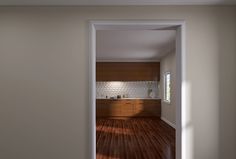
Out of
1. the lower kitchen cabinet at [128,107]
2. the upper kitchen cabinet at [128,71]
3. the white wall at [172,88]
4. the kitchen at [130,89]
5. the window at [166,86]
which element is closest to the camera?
the white wall at [172,88]

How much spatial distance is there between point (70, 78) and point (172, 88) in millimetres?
5716

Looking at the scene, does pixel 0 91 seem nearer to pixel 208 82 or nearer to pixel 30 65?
pixel 30 65

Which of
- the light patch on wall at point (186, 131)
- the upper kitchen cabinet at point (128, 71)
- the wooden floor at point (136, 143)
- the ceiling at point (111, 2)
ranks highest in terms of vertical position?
the ceiling at point (111, 2)

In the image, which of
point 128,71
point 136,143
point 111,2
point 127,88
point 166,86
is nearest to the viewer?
point 111,2

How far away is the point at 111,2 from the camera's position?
3.32m

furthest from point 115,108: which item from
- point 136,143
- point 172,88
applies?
point 136,143

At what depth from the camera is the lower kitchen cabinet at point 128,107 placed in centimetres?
1082

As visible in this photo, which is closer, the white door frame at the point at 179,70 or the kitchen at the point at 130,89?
the white door frame at the point at 179,70

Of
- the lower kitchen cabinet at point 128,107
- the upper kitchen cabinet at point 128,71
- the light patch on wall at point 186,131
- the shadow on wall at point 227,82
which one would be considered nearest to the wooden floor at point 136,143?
the light patch on wall at point 186,131

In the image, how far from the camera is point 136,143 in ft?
19.4

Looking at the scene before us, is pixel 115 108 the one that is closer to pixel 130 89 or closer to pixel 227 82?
pixel 130 89

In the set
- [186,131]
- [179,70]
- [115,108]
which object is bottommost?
[115,108]

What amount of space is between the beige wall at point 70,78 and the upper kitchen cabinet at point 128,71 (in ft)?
24.8

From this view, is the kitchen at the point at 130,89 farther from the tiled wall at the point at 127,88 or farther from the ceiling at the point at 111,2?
the ceiling at the point at 111,2
